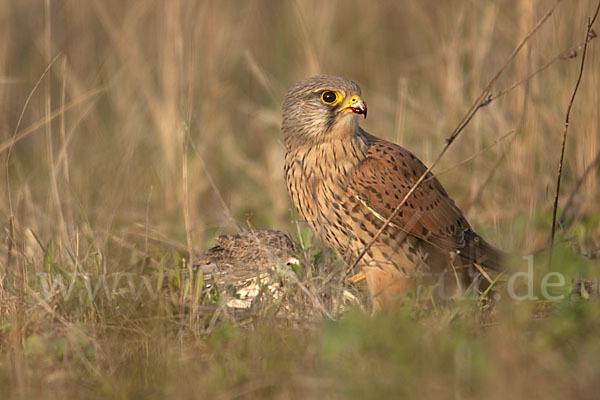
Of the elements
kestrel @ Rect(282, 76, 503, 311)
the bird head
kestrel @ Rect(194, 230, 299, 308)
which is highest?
the bird head

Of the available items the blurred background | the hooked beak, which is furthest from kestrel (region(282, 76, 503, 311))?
the blurred background

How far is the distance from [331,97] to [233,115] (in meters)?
3.76

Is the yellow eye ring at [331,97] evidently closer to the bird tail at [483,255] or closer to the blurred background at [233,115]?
the blurred background at [233,115]

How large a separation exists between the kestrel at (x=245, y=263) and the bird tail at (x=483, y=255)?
878 mm

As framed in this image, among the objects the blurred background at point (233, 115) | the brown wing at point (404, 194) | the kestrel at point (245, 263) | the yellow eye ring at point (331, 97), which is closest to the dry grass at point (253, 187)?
the blurred background at point (233, 115)

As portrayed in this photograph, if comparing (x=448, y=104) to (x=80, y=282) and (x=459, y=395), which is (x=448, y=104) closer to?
(x=80, y=282)

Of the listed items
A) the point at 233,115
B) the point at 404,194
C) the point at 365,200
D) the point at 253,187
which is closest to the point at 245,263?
the point at 365,200

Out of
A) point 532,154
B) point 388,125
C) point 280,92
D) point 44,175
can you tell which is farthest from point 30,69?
point 532,154

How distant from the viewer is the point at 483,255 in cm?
430

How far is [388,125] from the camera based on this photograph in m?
7.17

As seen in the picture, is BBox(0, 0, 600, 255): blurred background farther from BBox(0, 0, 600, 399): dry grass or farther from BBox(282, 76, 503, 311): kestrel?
BBox(282, 76, 503, 311): kestrel

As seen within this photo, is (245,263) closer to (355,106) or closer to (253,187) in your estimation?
(355,106)

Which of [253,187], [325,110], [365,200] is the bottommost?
[253,187]

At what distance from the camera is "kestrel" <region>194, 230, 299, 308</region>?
3.82 metres
